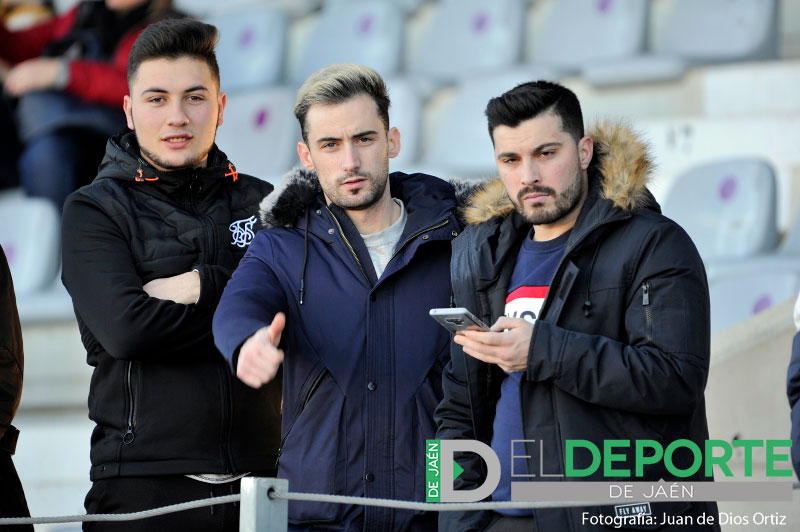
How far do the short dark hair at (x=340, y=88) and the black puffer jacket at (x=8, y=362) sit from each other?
29.3 inches

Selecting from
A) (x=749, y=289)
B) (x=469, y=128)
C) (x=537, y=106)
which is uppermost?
(x=469, y=128)

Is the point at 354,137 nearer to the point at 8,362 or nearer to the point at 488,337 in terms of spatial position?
the point at 488,337

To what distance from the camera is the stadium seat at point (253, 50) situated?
23.6ft

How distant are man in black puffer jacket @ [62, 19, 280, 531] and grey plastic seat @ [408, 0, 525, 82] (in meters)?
3.95

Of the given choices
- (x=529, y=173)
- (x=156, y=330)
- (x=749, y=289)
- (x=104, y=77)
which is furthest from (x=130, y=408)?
(x=104, y=77)

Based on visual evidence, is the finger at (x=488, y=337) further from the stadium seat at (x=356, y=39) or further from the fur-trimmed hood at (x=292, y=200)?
the stadium seat at (x=356, y=39)

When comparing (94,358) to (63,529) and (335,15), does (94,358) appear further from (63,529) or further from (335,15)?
(335,15)

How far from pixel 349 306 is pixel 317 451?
11.9 inches

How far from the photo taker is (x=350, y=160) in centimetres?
235

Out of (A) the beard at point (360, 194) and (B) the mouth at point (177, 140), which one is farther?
(B) the mouth at point (177, 140)

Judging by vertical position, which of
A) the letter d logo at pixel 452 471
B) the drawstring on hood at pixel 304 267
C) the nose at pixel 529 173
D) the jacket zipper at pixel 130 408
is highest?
the nose at pixel 529 173

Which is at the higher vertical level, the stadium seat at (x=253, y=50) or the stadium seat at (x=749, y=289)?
the stadium seat at (x=253, y=50)

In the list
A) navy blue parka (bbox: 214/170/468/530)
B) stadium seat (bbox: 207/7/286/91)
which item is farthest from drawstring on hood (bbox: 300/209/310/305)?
stadium seat (bbox: 207/7/286/91)

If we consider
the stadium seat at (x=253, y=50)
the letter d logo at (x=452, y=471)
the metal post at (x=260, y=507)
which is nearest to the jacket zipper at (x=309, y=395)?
the letter d logo at (x=452, y=471)
